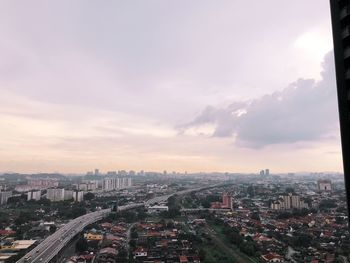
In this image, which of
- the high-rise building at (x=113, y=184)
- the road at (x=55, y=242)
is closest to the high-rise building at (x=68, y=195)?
the road at (x=55, y=242)

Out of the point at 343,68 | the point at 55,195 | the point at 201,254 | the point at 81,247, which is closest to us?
the point at 343,68

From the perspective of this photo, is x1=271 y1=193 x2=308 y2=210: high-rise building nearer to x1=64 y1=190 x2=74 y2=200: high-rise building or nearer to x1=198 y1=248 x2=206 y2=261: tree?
x1=198 y1=248 x2=206 y2=261: tree

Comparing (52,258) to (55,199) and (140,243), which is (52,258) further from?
(55,199)

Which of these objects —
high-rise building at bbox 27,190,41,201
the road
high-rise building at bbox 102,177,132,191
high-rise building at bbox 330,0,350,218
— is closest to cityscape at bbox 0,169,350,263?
the road

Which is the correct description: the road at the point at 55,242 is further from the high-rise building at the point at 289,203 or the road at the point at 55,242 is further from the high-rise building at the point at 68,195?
the high-rise building at the point at 289,203

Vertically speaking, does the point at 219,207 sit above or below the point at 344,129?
below

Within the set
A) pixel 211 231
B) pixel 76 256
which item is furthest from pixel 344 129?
pixel 211 231

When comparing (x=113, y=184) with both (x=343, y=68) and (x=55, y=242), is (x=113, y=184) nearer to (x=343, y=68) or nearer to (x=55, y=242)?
(x=55, y=242)

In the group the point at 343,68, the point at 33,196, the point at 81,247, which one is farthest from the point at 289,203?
the point at 343,68

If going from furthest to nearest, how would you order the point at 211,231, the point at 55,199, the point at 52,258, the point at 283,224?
the point at 55,199 → the point at 283,224 → the point at 211,231 → the point at 52,258
